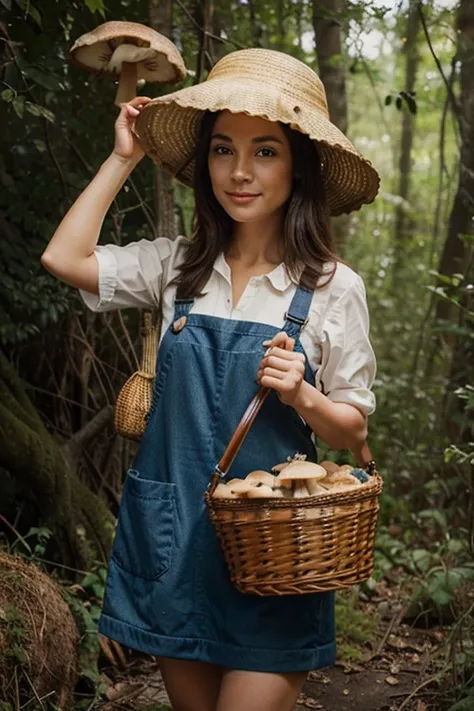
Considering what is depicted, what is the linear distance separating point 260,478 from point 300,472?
120mm

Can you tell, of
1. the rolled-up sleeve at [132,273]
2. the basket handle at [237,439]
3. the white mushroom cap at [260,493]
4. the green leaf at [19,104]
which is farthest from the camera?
the green leaf at [19,104]

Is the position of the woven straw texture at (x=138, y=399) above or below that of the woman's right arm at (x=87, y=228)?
below

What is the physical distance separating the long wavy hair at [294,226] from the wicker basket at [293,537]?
0.56m

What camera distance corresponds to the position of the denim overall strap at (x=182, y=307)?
2801mm

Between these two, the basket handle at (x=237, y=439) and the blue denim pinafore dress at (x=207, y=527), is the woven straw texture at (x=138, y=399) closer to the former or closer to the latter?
the blue denim pinafore dress at (x=207, y=527)

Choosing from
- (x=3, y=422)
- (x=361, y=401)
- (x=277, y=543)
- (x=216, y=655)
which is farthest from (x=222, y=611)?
(x=3, y=422)

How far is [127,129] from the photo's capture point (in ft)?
9.59

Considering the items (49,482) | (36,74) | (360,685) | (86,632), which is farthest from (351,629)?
(36,74)

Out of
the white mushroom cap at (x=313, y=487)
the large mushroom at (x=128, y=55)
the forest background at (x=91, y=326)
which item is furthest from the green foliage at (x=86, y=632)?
the large mushroom at (x=128, y=55)

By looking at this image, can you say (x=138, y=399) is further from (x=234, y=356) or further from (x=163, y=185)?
(x=163, y=185)

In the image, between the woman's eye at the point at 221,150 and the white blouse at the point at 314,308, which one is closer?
the white blouse at the point at 314,308

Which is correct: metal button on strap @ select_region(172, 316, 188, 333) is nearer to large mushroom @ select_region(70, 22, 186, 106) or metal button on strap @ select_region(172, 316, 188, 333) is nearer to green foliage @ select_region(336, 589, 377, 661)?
large mushroom @ select_region(70, 22, 186, 106)

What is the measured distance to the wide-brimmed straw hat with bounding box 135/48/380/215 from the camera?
2.63 meters

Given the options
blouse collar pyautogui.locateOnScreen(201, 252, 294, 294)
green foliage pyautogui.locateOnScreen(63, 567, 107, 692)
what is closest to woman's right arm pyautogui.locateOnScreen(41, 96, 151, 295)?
blouse collar pyautogui.locateOnScreen(201, 252, 294, 294)
